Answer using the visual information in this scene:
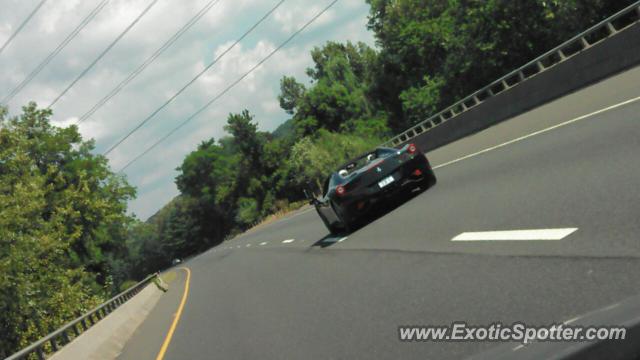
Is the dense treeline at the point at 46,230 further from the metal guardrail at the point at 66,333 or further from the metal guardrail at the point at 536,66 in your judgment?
the metal guardrail at the point at 536,66

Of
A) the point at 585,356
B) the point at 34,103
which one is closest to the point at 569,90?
the point at 585,356

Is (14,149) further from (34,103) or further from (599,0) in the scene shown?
(599,0)

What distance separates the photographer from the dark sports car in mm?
12797

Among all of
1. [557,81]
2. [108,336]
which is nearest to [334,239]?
[108,336]

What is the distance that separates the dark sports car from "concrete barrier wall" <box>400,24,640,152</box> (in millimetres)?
8160

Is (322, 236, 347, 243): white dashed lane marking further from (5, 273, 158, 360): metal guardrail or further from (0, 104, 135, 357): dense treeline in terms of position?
(0, 104, 135, 357): dense treeline

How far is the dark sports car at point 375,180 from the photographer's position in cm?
1280

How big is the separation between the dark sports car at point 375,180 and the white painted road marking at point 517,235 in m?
4.53

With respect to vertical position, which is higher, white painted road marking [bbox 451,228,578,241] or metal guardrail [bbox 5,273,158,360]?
metal guardrail [bbox 5,273,158,360]

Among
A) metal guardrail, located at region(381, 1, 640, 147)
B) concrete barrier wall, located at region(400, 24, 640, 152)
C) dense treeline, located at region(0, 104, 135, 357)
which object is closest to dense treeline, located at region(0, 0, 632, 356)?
dense treeline, located at region(0, 104, 135, 357)

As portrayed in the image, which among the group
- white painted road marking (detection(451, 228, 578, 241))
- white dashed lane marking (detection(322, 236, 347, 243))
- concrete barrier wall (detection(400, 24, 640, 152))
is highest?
concrete barrier wall (detection(400, 24, 640, 152))

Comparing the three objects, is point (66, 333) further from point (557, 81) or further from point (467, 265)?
point (557, 81)

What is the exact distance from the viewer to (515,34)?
5162 cm

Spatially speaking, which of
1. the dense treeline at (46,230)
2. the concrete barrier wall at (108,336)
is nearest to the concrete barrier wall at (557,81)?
the concrete barrier wall at (108,336)
